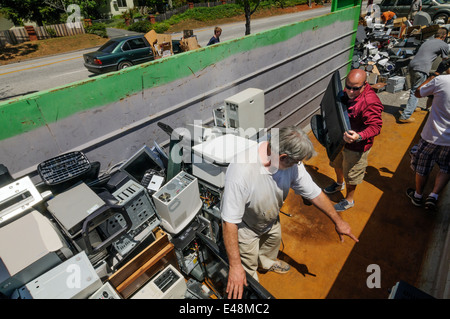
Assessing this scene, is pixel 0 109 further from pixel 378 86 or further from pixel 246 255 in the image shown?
pixel 378 86

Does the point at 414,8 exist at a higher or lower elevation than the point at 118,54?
higher

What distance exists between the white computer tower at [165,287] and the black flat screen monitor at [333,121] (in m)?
2.23

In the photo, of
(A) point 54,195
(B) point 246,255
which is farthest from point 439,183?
(A) point 54,195

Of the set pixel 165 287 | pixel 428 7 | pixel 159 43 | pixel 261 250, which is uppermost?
pixel 428 7

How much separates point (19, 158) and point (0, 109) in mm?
487

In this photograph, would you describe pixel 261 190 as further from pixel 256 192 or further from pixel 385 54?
pixel 385 54

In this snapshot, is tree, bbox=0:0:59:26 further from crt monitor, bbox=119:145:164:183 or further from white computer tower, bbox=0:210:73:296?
white computer tower, bbox=0:210:73:296

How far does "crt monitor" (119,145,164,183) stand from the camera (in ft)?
9.52

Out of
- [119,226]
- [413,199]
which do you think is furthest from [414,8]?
[119,226]

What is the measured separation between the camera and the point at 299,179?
2236 millimetres

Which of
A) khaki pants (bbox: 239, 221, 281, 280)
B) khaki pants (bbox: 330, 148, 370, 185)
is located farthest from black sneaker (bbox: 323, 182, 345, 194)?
khaki pants (bbox: 239, 221, 281, 280)

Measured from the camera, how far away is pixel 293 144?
5.90ft

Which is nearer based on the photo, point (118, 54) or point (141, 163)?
point (141, 163)

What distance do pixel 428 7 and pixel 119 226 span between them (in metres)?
19.2
